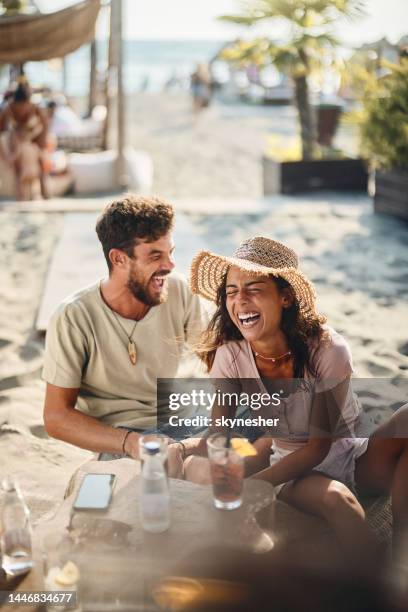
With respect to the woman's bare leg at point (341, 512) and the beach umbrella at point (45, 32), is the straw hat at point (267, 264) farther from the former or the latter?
the beach umbrella at point (45, 32)

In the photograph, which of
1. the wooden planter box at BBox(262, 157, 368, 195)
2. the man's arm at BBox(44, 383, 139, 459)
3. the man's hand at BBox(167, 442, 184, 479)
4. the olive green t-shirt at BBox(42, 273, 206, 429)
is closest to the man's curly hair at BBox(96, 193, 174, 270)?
the olive green t-shirt at BBox(42, 273, 206, 429)

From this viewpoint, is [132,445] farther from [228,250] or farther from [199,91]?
[199,91]

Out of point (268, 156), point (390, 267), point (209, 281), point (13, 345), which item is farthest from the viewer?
point (268, 156)

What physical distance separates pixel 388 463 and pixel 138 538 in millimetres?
964

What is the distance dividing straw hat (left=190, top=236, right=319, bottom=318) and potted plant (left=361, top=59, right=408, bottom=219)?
5082 mm

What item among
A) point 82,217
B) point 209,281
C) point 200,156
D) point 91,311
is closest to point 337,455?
point 209,281

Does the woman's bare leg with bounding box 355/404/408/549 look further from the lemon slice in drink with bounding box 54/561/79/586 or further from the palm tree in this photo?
the palm tree

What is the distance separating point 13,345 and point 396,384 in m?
2.30

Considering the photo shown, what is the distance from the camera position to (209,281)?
2580 millimetres

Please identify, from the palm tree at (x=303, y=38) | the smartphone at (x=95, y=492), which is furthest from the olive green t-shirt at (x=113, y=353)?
the palm tree at (x=303, y=38)

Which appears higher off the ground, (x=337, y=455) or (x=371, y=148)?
(x=371, y=148)

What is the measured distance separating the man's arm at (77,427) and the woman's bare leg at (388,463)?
0.80m

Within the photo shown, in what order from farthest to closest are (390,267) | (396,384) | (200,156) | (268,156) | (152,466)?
1. (200,156)
2. (268,156)
3. (390,267)
4. (396,384)
5. (152,466)

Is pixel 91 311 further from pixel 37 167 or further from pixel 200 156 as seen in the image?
pixel 200 156
